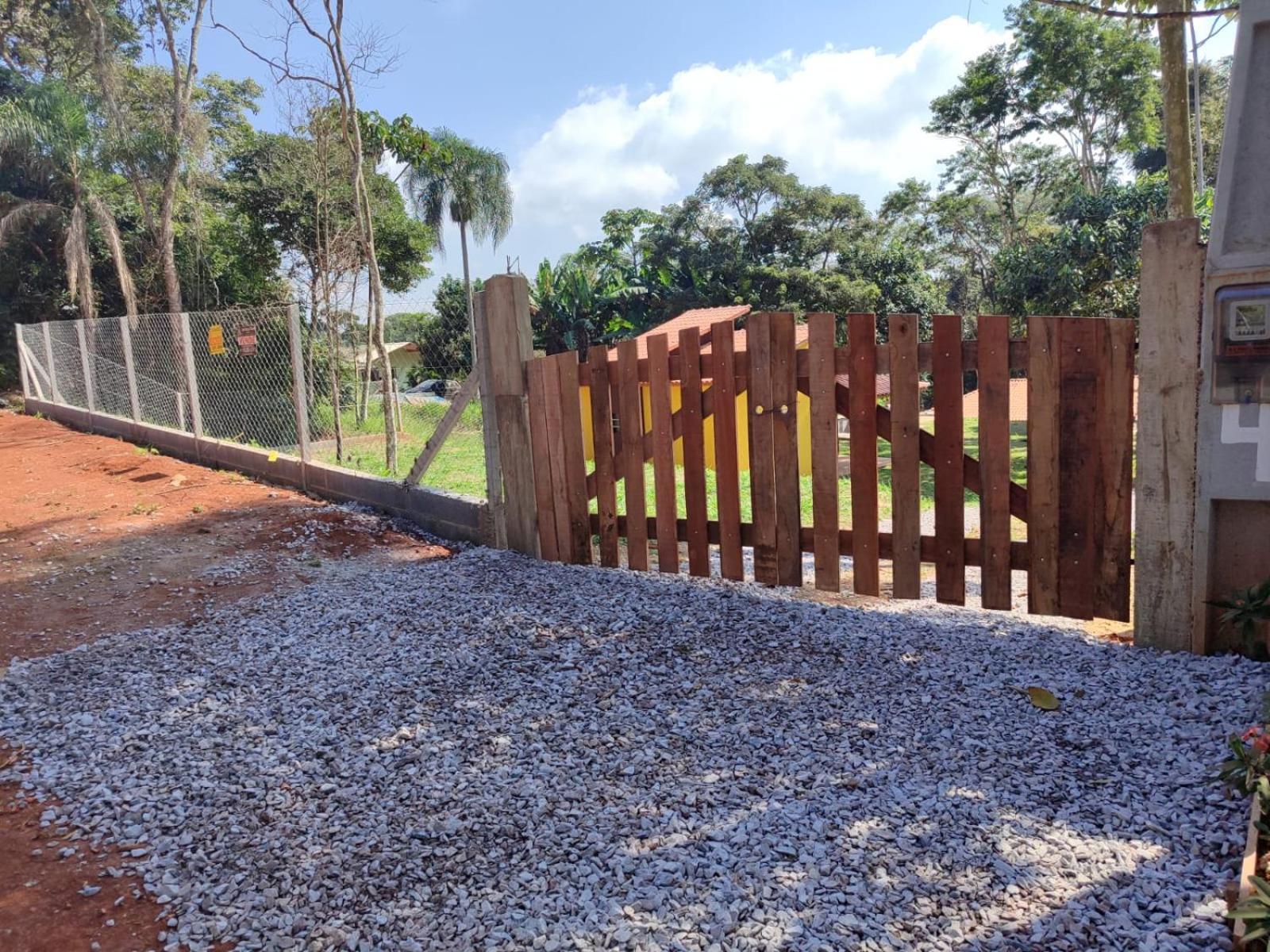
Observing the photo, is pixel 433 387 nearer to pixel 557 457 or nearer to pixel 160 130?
pixel 160 130

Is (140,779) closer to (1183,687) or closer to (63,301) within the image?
(1183,687)

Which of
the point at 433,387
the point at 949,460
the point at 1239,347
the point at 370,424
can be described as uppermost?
the point at 1239,347

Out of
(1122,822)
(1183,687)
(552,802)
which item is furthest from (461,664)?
(1183,687)

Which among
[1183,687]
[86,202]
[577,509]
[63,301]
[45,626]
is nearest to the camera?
[1183,687]

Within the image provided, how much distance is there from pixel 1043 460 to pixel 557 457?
3.00 metres

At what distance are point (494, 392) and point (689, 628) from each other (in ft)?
8.20

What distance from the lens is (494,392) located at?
20.0 feet

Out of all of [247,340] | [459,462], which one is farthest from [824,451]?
[459,462]

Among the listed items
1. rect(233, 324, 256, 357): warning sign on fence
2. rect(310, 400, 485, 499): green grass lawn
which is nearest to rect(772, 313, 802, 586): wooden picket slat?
rect(310, 400, 485, 499): green grass lawn

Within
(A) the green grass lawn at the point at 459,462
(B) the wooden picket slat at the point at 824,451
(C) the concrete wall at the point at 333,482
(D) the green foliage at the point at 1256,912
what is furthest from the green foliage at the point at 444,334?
(D) the green foliage at the point at 1256,912

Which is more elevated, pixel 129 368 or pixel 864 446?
pixel 129 368

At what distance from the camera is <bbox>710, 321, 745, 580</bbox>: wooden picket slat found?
4977mm

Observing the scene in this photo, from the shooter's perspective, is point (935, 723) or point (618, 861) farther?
point (935, 723)

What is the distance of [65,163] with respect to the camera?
19.6 m
